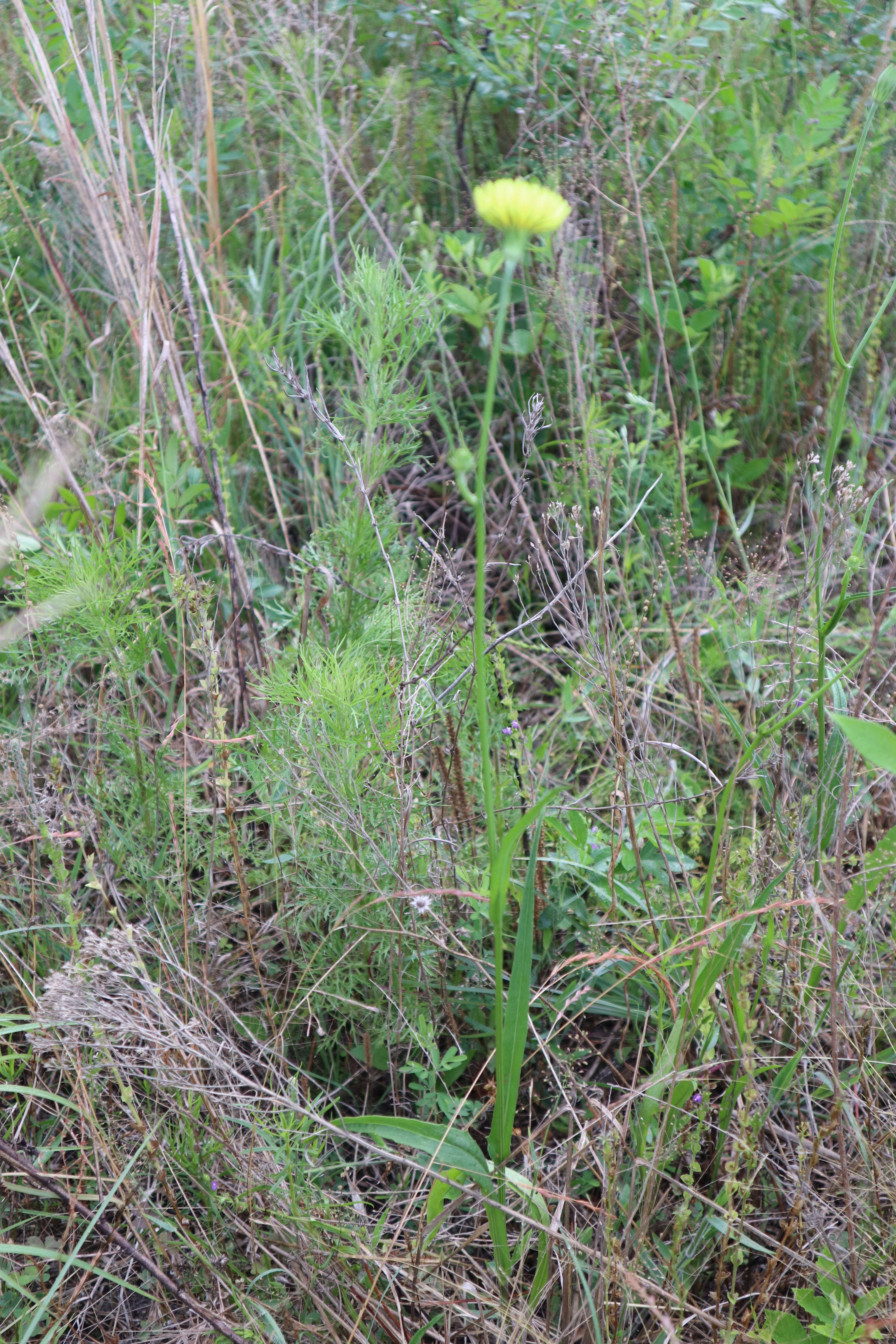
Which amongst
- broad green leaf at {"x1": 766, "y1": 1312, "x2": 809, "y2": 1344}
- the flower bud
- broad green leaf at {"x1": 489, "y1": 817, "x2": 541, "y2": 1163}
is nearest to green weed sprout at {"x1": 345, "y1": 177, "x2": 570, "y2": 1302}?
broad green leaf at {"x1": 489, "y1": 817, "x2": 541, "y2": 1163}

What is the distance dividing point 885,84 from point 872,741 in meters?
0.89

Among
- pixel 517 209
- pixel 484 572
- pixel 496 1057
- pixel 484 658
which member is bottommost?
pixel 496 1057

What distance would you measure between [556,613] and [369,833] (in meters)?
0.46

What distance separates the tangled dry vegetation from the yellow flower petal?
0.27m

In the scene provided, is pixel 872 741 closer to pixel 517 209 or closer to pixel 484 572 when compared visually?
pixel 484 572

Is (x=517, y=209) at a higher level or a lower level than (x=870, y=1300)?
higher

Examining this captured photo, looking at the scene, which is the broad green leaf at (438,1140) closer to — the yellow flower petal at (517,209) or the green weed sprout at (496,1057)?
the green weed sprout at (496,1057)

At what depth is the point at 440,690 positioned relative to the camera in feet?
5.35

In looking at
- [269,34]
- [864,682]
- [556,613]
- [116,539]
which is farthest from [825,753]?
[269,34]

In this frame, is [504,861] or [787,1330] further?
[787,1330]

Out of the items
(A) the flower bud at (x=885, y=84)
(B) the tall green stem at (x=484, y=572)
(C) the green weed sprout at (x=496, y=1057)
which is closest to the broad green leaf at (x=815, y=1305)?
(C) the green weed sprout at (x=496, y=1057)

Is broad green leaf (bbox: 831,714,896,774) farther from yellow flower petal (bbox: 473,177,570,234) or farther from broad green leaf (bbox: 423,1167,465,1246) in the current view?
broad green leaf (bbox: 423,1167,465,1246)

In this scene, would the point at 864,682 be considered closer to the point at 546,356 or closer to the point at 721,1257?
the point at 721,1257

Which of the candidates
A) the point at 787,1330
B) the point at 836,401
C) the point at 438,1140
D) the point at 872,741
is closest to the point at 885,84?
the point at 836,401
